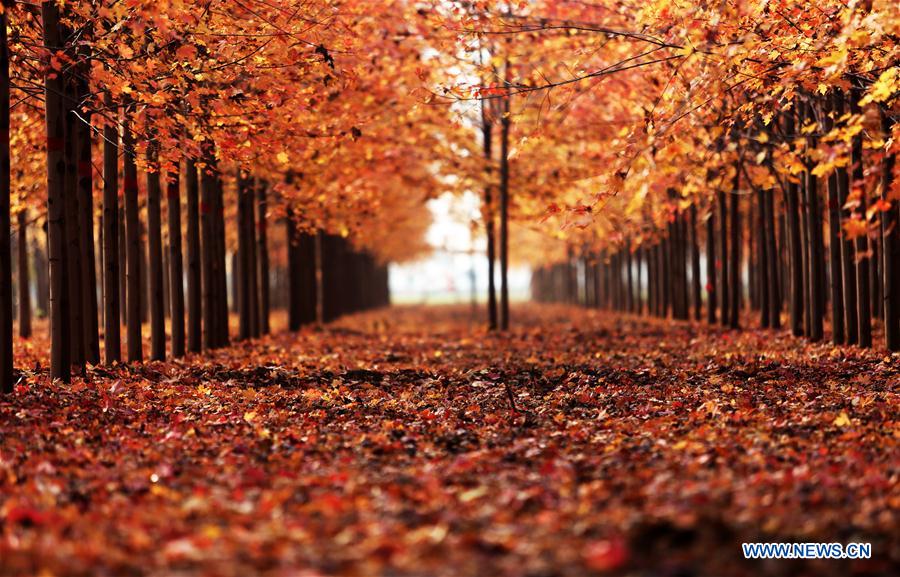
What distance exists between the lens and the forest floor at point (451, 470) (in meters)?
5.37

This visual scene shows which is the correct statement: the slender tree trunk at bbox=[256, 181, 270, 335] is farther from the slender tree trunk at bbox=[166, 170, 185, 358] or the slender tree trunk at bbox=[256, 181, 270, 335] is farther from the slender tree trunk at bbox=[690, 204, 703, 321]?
the slender tree trunk at bbox=[690, 204, 703, 321]

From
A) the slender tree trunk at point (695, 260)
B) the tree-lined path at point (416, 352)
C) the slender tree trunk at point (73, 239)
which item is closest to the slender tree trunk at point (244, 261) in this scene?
the tree-lined path at point (416, 352)

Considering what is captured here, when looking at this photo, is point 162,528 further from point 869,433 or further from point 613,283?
point 613,283

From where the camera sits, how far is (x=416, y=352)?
66.2 feet

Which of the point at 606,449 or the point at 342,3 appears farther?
the point at 342,3

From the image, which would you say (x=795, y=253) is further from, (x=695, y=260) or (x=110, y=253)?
(x=110, y=253)

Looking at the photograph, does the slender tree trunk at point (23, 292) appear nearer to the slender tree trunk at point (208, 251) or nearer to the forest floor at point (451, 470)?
the slender tree trunk at point (208, 251)

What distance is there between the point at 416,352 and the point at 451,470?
12.6m

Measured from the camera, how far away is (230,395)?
1209cm

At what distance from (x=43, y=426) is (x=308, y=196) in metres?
13.8

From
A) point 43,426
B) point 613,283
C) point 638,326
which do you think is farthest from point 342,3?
point 613,283

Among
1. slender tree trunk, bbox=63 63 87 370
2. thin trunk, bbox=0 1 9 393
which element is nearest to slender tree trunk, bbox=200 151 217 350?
slender tree trunk, bbox=63 63 87 370

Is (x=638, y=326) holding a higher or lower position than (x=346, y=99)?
lower

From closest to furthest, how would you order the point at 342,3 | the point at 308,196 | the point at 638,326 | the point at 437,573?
the point at 437,573, the point at 342,3, the point at 308,196, the point at 638,326
